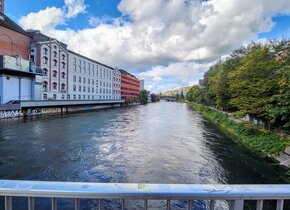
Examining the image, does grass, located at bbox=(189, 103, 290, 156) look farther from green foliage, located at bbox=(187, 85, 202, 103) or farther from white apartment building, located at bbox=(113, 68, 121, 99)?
white apartment building, located at bbox=(113, 68, 121, 99)

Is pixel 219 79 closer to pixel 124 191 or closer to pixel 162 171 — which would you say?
pixel 162 171

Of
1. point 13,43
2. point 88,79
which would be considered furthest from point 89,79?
point 13,43

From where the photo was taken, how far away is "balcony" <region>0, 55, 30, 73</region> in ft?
93.1

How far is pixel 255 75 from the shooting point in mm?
17688

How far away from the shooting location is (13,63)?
29.9 metres

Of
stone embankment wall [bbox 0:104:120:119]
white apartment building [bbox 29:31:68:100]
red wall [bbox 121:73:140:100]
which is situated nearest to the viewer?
stone embankment wall [bbox 0:104:120:119]

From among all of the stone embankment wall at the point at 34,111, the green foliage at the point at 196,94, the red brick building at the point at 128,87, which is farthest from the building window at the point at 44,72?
the red brick building at the point at 128,87

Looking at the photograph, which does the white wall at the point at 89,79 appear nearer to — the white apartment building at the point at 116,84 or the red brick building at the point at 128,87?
the white apartment building at the point at 116,84

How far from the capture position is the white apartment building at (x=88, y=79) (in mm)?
47013

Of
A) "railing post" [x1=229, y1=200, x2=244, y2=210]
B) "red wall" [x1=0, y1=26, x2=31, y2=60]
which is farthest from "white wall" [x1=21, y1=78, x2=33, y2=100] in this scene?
"railing post" [x1=229, y1=200, x2=244, y2=210]

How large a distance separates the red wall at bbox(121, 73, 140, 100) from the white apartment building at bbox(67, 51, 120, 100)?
12.7 metres

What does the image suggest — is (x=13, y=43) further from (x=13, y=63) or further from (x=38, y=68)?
(x=13, y=63)

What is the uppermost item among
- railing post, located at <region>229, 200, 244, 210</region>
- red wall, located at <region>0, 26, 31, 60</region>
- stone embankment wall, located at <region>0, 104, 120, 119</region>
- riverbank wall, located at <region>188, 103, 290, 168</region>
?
red wall, located at <region>0, 26, 31, 60</region>

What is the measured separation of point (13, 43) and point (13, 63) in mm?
6647
